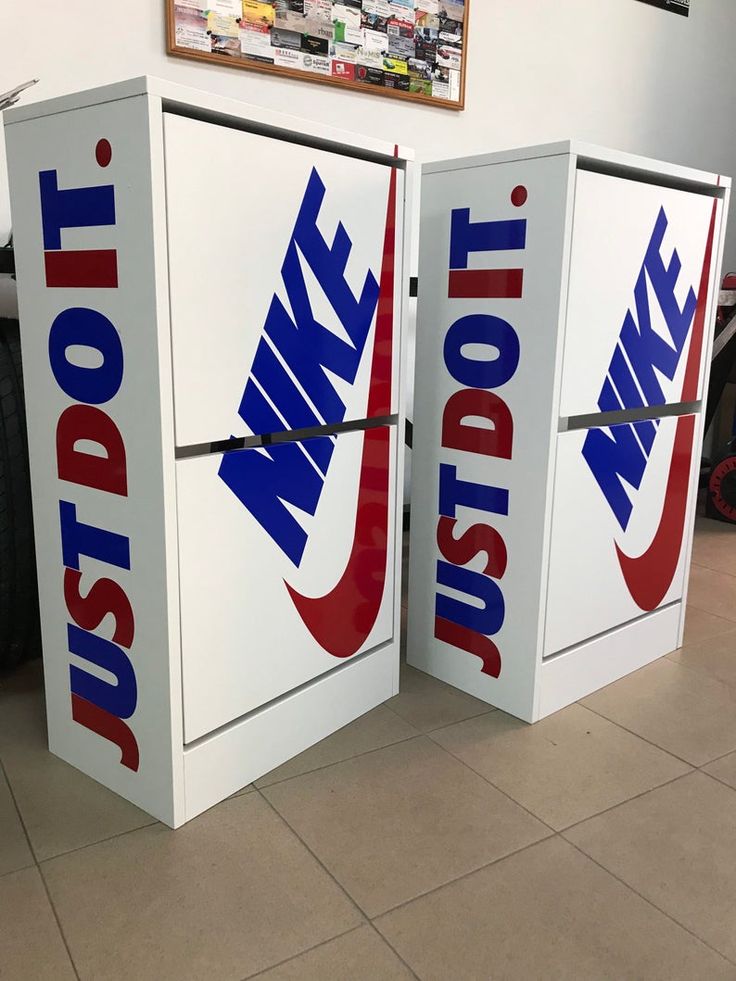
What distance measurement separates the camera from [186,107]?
133 centimetres

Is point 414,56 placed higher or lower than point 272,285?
higher

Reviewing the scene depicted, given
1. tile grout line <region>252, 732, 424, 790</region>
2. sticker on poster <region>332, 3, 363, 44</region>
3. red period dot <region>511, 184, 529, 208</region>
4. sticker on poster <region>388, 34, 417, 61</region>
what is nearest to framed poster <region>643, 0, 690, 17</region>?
sticker on poster <region>388, 34, 417, 61</region>

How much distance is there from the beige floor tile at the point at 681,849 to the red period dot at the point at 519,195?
1.25m

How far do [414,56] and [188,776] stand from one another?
8.50ft

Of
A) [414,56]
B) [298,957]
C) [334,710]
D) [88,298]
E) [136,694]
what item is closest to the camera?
[298,957]

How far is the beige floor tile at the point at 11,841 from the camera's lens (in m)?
1.39

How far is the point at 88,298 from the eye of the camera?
1.42 meters

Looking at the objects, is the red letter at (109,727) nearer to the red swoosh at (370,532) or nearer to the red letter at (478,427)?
the red swoosh at (370,532)

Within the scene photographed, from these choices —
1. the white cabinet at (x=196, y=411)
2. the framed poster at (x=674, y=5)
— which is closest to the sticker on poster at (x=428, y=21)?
the framed poster at (x=674, y=5)

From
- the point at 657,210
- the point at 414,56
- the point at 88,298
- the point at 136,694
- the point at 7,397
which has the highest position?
the point at 414,56

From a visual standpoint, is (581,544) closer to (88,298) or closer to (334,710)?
(334,710)

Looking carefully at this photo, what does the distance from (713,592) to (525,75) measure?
2.16 metres

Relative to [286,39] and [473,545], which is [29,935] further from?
[286,39]

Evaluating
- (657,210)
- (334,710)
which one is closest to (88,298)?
(334,710)
